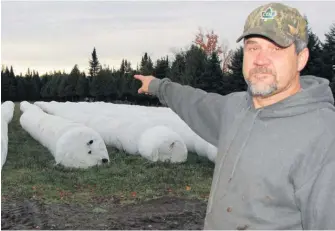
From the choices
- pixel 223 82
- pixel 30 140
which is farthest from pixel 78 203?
pixel 223 82

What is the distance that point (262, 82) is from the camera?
263 cm

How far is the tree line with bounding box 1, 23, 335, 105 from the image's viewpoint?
3156 cm

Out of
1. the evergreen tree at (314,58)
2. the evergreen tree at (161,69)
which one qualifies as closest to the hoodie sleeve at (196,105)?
the evergreen tree at (314,58)

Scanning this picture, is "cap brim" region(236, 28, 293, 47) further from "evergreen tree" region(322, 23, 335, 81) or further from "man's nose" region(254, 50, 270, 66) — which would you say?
"evergreen tree" region(322, 23, 335, 81)

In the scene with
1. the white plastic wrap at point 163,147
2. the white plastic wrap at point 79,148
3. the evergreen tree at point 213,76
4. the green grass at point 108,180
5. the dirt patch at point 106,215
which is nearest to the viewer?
the dirt patch at point 106,215

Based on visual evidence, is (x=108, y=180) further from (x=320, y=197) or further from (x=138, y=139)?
(x=320, y=197)

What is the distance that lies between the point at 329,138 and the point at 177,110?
1.29 meters

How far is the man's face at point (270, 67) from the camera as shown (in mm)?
2605

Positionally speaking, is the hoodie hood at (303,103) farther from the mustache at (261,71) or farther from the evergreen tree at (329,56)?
the evergreen tree at (329,56)

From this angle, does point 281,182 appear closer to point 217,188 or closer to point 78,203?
point 217,188

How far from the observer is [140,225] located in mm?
7176

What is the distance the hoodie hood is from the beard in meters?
0.09

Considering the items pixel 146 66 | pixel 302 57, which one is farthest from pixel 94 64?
pixel 302 57

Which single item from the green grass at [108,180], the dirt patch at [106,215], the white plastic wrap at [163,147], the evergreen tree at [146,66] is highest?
the evergreen tree at [146,66]
